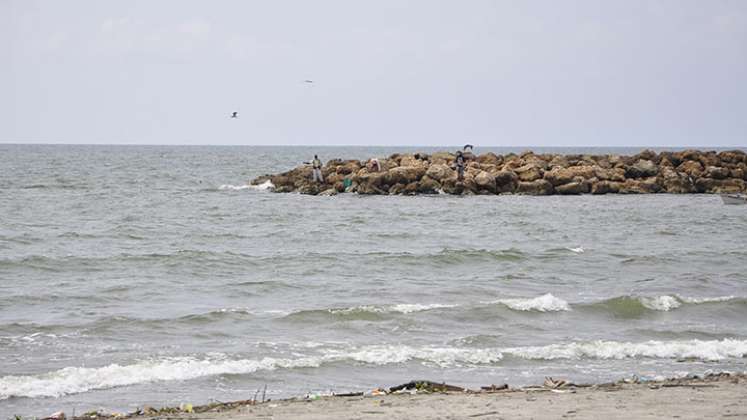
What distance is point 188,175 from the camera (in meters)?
66.2

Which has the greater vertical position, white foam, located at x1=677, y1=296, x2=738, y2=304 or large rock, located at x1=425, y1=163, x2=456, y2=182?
large rock, located at x1=425, y1=163, x2=456, y2=182

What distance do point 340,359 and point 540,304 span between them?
511 cm

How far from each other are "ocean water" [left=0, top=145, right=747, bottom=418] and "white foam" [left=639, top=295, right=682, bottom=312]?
53mm

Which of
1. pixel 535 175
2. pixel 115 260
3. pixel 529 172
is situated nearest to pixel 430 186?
pixel 529 172

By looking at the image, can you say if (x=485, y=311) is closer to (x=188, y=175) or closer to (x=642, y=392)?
(x=642, y=392)

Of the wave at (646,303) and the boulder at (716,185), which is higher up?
the boulder at (716,185)

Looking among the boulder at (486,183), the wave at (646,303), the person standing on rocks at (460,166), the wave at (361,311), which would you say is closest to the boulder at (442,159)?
the person standing on rocks at (460,166)

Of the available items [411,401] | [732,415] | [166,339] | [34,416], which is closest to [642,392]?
[732,415]

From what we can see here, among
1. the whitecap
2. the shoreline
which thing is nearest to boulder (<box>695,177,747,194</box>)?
the whitecap

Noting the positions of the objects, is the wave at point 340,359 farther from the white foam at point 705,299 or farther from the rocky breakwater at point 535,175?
the rocky breakwater at point 535,175

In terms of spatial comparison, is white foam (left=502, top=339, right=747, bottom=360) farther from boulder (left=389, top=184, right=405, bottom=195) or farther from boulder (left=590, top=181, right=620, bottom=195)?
boulder (left=590, top=181, right=620, bottom=195)

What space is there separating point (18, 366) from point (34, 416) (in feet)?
8.22

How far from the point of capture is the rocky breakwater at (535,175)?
41.3m

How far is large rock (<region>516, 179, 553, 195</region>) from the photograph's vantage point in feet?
135
